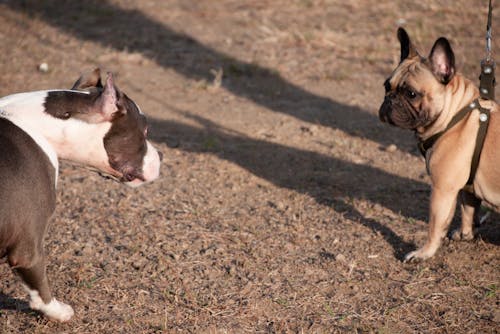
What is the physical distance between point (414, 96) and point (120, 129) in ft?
7.09

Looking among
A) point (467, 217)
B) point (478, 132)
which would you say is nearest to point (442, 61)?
point (478, 132)

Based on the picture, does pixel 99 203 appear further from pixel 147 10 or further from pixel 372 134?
pixel 147 10

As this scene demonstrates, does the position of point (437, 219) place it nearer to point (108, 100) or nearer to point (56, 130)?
point (108, 100)

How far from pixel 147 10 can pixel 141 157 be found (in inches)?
347

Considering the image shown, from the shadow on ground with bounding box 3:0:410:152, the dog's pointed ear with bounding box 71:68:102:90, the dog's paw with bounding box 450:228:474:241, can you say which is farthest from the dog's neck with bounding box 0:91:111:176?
Answer: the shadow on ground with bounding box 3:0:410:152

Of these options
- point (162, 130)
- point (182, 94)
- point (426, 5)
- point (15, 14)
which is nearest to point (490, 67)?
point (162, 130)

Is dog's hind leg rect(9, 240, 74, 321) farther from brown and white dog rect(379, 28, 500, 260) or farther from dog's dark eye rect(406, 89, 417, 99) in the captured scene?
dog's dark eye rect(406, 89, 417, 99)

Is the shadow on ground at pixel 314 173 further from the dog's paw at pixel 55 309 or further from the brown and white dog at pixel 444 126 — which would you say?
the dog's paw at pixel 55 309

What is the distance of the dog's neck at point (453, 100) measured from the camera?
4.69 meters

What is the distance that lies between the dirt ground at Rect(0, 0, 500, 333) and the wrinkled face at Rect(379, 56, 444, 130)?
40.9 inches

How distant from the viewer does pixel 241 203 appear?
5859 mm

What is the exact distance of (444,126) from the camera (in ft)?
15.4

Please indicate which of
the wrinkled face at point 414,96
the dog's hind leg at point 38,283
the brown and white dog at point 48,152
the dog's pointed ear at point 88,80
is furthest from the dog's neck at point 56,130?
the wrinkled face at point 414,96

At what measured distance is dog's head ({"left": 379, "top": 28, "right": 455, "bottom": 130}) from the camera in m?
4.62
